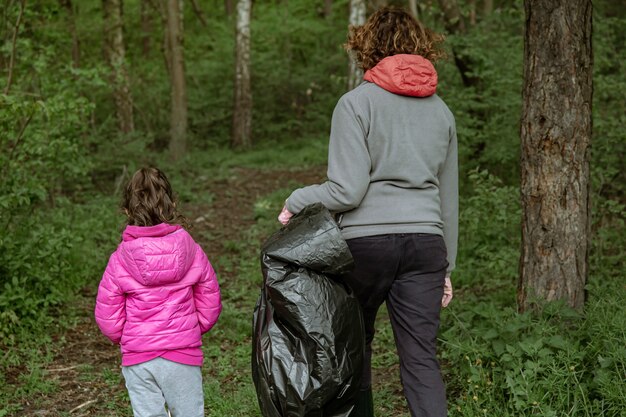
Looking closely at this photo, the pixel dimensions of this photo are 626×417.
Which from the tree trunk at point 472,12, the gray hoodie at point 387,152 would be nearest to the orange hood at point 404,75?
the gray hoodie at point 387,152

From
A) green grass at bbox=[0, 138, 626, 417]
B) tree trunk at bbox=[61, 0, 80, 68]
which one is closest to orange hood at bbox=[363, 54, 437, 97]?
green grass at bbox=[0, 138, 626, 417]

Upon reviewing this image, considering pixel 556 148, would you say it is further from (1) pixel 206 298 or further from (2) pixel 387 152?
(1) pixel 206 298

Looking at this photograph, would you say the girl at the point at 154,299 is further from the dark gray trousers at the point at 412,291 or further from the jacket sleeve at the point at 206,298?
the dark gray trousers at the point at 412,291

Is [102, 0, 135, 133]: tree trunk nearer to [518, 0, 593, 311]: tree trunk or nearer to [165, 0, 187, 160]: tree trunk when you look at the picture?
[165, 0, 187, 160]: tree trunk

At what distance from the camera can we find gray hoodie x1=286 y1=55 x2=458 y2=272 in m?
3.33

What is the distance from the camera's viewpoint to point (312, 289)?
11.0 ft

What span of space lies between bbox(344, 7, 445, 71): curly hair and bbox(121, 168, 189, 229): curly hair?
1094 mm

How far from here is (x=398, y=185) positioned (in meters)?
3.38

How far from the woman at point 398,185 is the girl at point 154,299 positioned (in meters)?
0.59

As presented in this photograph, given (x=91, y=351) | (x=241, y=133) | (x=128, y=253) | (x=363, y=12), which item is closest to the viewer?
(x=128, y=253)

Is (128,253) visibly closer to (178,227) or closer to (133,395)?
(178,227)

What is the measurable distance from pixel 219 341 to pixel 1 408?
182 centimetres

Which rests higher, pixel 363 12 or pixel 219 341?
pixel 363 12

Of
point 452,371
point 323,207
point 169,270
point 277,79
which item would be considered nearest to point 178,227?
point 169,270
